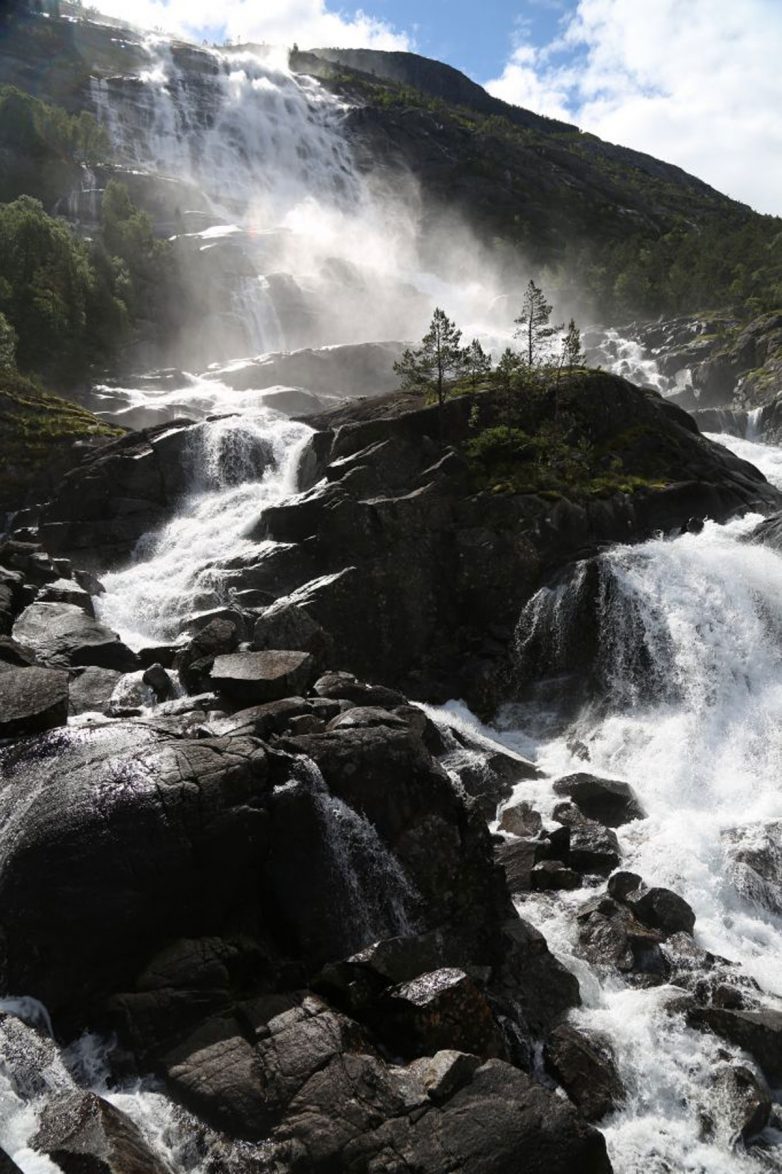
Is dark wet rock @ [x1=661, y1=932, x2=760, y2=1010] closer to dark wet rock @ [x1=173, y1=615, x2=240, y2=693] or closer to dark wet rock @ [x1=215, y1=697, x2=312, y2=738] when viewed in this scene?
dark wet rock @ [x1=215, y1=697, x2=312, y2=738]

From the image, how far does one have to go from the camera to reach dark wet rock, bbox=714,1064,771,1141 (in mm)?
16406

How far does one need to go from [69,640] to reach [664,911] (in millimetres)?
22549

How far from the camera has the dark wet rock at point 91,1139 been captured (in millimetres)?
11789

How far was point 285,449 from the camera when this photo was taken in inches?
2323

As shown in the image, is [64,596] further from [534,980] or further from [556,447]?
[556,447]

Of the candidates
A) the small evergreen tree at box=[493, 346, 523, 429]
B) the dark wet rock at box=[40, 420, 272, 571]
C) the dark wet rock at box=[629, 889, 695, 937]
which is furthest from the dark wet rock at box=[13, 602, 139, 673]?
the small evergreen tree at box=[493, 346, 523, 429]

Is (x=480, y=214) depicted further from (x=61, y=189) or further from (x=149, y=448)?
(x=149, y=448)

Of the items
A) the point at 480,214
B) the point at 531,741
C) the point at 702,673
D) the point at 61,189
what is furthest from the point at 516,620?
the point at 480,214

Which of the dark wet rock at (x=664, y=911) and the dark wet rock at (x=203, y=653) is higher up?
the dark wet rock at (x=203, y=653)

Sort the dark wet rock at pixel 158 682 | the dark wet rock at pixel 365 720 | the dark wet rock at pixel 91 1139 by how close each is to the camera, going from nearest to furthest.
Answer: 1. the dark wet rock at pixel 91 1139
2. the dark wet rock at pixel 365 720
3. the dark wet rock at pixel 158 682

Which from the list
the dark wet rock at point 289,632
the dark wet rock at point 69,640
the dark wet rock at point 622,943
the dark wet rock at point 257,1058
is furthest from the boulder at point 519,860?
→ the dark wet rock at point 69,640

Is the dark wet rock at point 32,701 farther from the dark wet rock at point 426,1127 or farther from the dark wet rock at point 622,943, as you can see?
the dark wet rock at point 622,943

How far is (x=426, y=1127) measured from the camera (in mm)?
13500

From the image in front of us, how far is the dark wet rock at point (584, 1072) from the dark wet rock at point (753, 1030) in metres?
2.88
